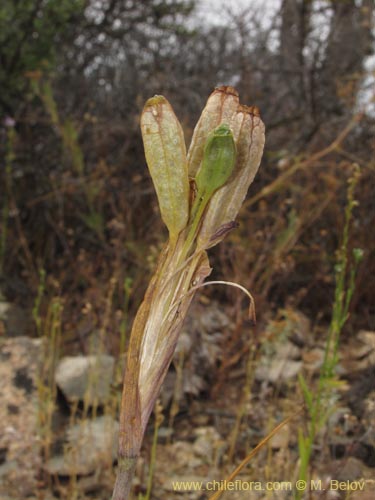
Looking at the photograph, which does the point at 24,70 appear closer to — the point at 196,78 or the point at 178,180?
the point at 196,78

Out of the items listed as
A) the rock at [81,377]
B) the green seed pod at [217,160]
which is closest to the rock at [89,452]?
the rock at [81,377]

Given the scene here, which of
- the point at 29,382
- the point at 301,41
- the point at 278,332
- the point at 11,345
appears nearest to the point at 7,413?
the point at 29,382

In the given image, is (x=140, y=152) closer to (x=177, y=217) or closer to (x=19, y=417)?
(x=19, y=417)

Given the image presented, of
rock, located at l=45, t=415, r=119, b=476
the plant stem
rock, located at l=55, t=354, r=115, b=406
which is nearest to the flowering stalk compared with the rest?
the plant stem

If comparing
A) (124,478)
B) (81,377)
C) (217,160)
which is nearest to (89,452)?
(81,377)

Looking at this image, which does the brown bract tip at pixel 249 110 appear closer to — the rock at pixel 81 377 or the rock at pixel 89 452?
the rock at pixel 89 452

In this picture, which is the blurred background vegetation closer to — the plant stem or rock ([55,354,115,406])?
rock ([55,354,115,406])
